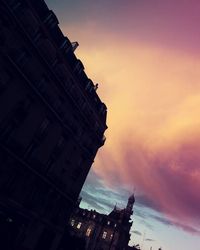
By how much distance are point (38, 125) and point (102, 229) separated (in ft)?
189

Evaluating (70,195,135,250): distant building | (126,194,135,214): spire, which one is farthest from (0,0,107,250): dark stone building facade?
(126,194,135,214): spire

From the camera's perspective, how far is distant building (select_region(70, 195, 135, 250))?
74.3 m

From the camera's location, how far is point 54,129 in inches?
1246

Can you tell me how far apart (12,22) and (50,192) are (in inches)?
760

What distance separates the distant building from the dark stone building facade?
42.3 m

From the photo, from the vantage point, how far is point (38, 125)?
2933 cm

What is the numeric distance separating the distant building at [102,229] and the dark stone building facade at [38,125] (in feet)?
139

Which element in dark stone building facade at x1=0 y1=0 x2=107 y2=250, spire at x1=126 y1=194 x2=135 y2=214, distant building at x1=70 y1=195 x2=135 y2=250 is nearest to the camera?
dark stone building facade at x1=0 y1=0 x2=107 y2=250

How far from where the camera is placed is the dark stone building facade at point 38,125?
83.8 ft

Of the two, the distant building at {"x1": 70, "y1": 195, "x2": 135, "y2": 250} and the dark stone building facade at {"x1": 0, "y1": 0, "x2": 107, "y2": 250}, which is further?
the distant building at {"x1": 70, "y1": 195, "x2": 135, "y2": 250}

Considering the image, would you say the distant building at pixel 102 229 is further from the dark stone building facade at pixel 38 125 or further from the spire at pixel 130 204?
the dark stone building facade at pixel 38 125

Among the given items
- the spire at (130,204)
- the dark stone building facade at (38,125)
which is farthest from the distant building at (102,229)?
the dark stone building facade at (38,125)

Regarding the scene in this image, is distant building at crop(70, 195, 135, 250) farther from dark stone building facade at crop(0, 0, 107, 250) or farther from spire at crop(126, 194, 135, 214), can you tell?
dark stone building facade at crop(0, 0, 107, 250)

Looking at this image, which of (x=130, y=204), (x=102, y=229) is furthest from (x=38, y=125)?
(x=130, y=204)
